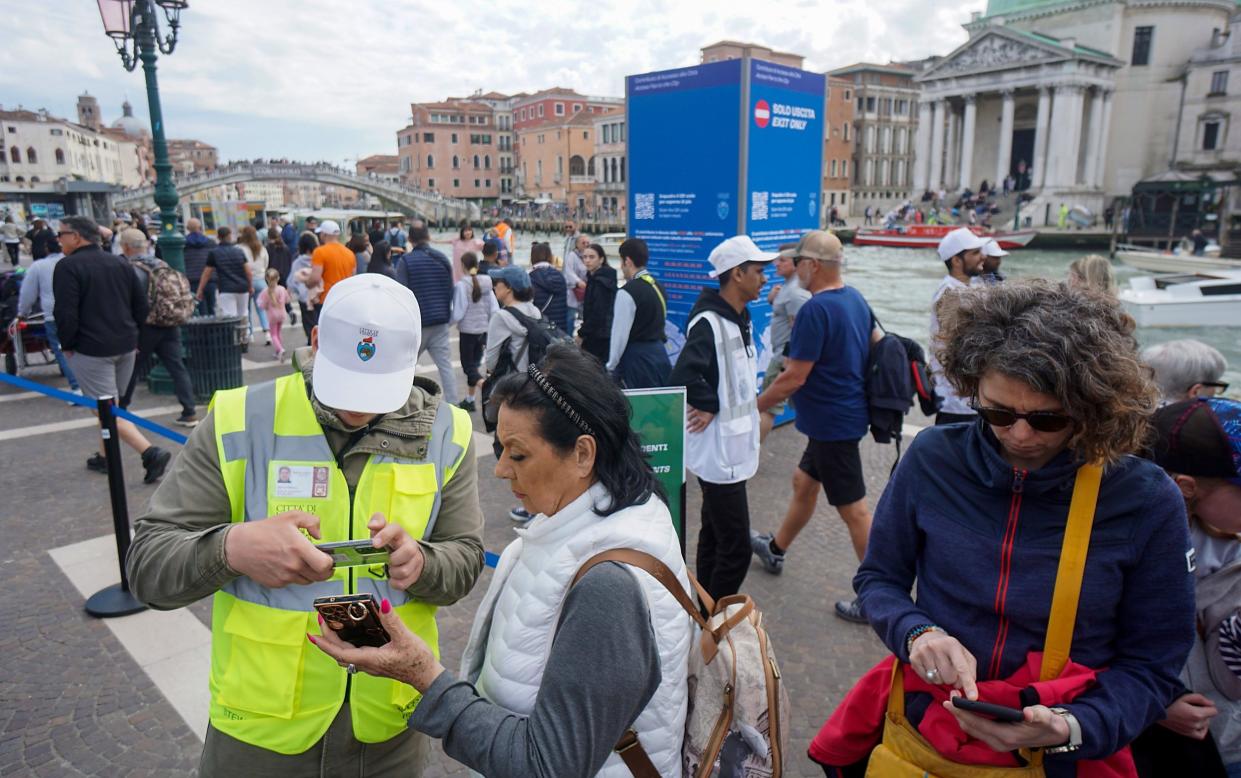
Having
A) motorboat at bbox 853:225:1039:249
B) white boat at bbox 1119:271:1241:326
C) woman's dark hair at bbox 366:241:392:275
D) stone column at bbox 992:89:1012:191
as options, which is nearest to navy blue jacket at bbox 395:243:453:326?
woman's dark hair at bbox 366:241:392:275

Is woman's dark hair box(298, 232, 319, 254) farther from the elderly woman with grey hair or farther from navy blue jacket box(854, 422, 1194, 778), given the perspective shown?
navy blue jacket box(854, 422, 1194, 778)

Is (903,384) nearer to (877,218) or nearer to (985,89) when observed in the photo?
(985,89)

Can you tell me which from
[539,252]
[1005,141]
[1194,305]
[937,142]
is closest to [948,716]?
[539,252]

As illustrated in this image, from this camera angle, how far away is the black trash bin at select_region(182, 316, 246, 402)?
8086 millimetres

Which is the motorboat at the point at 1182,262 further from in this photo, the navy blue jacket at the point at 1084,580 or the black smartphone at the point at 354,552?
the black smartphone at the point at 354,552

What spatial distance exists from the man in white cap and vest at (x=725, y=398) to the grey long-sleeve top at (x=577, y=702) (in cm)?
237

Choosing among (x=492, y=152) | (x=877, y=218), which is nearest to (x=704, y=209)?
(x=877, y=218)

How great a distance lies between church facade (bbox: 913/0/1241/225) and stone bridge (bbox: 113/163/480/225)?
46.6m

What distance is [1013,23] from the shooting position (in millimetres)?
68250

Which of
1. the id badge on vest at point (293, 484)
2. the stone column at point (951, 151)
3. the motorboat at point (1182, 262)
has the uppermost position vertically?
the stone column at point (951, 151)

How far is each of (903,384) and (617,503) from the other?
9.62 ft

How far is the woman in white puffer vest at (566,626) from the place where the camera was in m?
1.27

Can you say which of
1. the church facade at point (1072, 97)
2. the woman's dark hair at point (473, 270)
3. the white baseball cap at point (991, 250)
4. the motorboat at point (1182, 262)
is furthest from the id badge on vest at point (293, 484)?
the church facade at point (1072, 97)

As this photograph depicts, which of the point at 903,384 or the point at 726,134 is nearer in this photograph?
the point at 903,384
